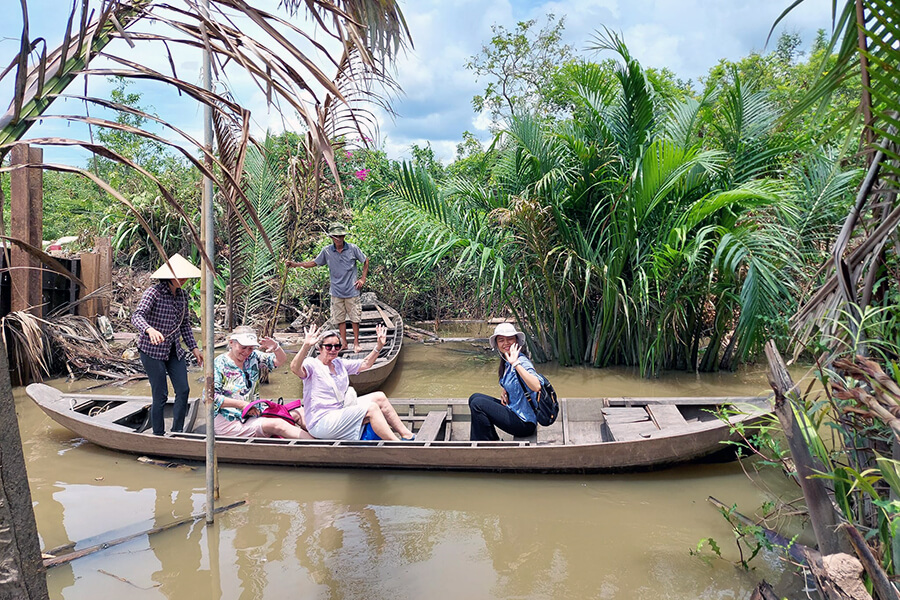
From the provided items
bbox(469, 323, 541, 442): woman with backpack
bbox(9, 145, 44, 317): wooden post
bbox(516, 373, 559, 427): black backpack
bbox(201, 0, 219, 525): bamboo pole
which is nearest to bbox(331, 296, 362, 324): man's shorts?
bbox(9, 145, 44, 317): wooden post

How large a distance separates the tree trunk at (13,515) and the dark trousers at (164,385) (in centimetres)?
346

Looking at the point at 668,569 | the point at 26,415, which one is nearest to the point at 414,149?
the point at 26,415

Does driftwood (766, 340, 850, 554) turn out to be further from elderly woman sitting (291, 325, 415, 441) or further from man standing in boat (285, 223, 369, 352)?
man standing in boat (285, 223, 369, 352)

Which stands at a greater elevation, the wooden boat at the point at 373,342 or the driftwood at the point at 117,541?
the wooden boat at the point at 373,342

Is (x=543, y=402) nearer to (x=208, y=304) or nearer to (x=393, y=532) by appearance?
(x=393, y=532)

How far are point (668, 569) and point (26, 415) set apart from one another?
282 inches

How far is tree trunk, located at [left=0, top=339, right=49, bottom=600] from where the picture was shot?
1932 millimetres

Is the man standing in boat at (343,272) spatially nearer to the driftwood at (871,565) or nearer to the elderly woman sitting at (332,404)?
the elderly woman sitting at (332,404)

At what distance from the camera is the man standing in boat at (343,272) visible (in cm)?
873

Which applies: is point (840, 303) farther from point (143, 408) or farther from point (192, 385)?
point (192, 385)

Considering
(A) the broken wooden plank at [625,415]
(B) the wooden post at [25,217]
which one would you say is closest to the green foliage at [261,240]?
(B) the wooden post at [25,217]

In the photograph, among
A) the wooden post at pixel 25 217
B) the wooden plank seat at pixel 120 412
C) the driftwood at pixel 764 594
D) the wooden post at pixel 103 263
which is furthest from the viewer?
the wooden post at pixel 103 263

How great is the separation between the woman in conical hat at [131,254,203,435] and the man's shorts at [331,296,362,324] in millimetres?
3522

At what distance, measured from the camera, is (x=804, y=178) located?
23.2 feet
